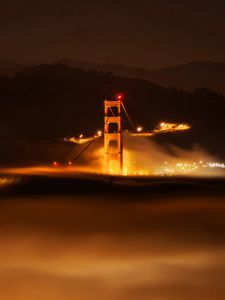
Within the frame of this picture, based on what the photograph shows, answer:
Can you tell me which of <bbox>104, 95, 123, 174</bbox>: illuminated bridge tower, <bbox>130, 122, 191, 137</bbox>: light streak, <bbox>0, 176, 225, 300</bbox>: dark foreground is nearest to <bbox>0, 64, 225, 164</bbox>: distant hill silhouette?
<bbox>130, 122, 191, 137</bbox>: light streak

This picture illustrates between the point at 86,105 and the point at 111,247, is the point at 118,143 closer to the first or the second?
the point at 111,247

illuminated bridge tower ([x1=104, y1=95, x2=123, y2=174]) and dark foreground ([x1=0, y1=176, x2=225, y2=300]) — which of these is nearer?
dark foreground ([x1=0, y1=176, x2=225, y2=300])

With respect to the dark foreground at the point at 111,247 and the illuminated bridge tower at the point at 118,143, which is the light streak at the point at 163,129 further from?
Answer: the dark foreground at the point at 111,247

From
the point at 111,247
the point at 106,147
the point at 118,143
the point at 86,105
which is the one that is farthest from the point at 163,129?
the point at 111,247

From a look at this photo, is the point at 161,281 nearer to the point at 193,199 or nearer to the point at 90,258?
the point at 90,258

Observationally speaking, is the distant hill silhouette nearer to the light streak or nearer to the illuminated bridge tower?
the light streak

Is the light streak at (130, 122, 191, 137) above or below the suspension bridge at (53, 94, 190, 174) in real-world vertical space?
above
